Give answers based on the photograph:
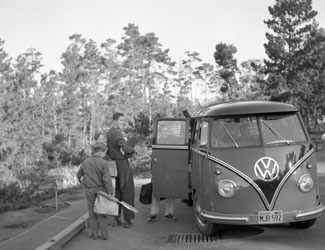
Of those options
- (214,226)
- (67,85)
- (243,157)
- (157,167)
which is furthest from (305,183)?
(67,85)

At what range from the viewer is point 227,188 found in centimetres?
720

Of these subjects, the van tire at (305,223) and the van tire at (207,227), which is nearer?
the van tire at (207,227)

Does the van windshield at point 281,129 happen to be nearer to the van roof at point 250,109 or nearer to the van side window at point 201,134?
the van roof at point 250,109

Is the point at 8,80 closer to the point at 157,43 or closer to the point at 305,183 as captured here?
the point at 157,43

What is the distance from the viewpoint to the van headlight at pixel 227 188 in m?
7.18

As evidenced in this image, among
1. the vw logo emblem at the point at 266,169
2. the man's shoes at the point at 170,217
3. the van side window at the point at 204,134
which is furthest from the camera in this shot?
the man's shoes at the point at 170,217

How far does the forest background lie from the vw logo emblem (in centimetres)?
3894

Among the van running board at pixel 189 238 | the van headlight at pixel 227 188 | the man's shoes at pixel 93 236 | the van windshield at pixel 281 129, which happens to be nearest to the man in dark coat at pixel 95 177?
the man's shoes at pixel 93 236

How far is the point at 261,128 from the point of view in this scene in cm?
757

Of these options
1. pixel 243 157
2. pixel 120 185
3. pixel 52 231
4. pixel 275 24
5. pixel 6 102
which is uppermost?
pixel 275 24

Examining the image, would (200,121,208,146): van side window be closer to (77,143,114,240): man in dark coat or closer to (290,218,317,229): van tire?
(77,143,114,240): man in dark coat

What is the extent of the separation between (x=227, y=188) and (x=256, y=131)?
1.05 metres

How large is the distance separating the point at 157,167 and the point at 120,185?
0.81 m

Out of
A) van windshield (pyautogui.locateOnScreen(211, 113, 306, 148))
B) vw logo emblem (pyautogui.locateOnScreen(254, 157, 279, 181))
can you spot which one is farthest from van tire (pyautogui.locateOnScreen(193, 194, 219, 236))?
van windshield (pyautogui.locateOnScreen(211, 113, 306, 148))
